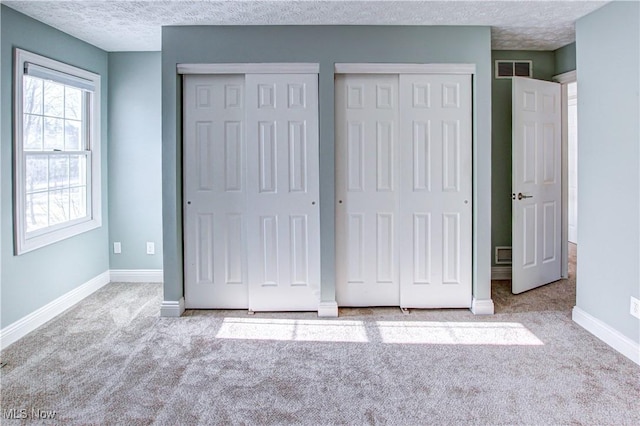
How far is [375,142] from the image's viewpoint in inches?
143

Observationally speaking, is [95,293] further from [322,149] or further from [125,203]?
[322,149]

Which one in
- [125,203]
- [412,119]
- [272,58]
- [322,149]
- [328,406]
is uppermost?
[272,58]

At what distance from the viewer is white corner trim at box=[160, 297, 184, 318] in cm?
357

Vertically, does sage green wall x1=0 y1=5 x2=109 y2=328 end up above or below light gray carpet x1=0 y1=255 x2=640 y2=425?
above

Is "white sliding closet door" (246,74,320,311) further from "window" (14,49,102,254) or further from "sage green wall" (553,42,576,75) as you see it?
"sage green wall" (553,42,576,75)

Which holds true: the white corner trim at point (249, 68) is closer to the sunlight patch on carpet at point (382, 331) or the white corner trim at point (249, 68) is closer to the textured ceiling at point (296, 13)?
the textured ceiling at point (296, 13)

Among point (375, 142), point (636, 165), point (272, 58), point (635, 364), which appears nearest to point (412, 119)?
point (375, 142)

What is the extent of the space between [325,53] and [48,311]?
119 inches

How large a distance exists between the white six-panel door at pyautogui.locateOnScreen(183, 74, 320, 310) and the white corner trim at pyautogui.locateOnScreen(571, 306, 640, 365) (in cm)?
205

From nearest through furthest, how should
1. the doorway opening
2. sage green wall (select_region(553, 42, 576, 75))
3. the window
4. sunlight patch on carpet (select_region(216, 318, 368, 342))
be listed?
sunlight patch on carpet (select_region(216, 318, 368, 342)) < the window < the doorway opening < sage green wall (select_region(553, 42, 576, 75))

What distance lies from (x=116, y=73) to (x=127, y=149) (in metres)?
0.76

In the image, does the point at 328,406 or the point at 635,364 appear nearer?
the point at 328,406

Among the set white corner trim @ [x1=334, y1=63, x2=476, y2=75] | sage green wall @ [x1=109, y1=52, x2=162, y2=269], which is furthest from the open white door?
sage green wall @ [x1=109, y1=52, x2=162, y2=269]

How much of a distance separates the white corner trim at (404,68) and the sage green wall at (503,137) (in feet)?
3.67
